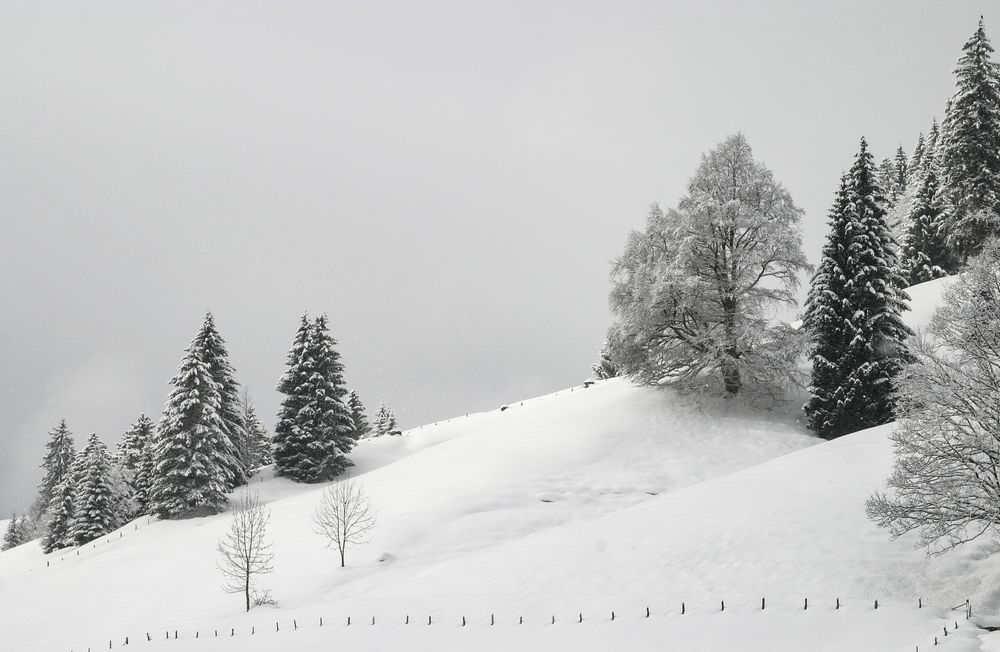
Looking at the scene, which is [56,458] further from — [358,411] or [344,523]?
[344,523]

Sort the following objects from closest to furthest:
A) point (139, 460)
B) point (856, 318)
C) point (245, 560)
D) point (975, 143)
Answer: point (245, 560) < point (856, 318) < point (975, 143) < point (139, 460)

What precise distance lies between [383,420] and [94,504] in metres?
37.7

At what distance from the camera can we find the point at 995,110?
3231 centimetres

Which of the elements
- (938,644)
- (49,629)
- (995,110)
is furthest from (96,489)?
(995,110)

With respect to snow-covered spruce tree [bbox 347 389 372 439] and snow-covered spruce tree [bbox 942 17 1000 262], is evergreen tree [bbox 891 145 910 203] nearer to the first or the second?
snow-covered spruce tree [bbox 942 17 1000 262]

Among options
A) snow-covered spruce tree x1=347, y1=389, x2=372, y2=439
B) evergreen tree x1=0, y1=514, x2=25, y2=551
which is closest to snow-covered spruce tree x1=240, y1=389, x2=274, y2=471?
snow-covered spruce tree x1=347, y1=389, x2=372, y2=439

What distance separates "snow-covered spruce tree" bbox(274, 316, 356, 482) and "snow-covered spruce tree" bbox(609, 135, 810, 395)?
20.9 meters

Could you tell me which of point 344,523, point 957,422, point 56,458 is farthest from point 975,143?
point 56,458

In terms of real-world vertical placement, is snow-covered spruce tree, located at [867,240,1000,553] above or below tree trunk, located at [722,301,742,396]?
below

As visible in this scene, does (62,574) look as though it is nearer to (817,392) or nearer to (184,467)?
(184,467)

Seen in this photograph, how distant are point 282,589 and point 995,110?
40421 millimetres

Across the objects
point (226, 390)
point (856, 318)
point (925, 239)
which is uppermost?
point (925, 239)

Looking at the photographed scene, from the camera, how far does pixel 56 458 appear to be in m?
69.1

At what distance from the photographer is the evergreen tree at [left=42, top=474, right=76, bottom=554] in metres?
42.8
